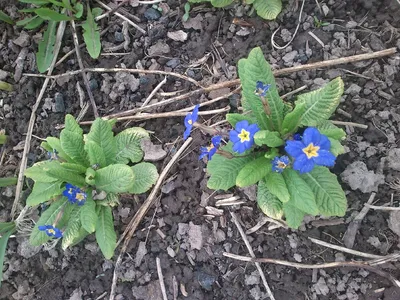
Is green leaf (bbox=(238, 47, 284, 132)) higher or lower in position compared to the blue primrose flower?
higher

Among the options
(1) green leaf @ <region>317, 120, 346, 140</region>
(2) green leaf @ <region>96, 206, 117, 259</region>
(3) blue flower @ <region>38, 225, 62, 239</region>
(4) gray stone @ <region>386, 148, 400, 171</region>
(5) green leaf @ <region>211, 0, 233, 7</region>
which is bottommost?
(2) green leaf @ <region>96, 206, 117, 259</region>

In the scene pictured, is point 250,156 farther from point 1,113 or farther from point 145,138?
point 1,113

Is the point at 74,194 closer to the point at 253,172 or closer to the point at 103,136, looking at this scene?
the point at 103,136

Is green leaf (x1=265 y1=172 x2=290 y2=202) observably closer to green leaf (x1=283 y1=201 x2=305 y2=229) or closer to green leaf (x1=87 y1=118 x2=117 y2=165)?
green leaf (x1=283 y1=201 x2=305 y2=229)

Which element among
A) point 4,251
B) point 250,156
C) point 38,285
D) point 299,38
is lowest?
point 38,285

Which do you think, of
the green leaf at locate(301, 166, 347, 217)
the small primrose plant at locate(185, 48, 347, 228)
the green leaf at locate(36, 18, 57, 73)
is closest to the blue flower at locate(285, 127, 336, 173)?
the small primrose plant at locate(185, 48, 347, 228)

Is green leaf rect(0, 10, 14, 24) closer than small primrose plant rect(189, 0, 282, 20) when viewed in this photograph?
No

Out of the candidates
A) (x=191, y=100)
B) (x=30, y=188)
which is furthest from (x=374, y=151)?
(x=30, y=188)
